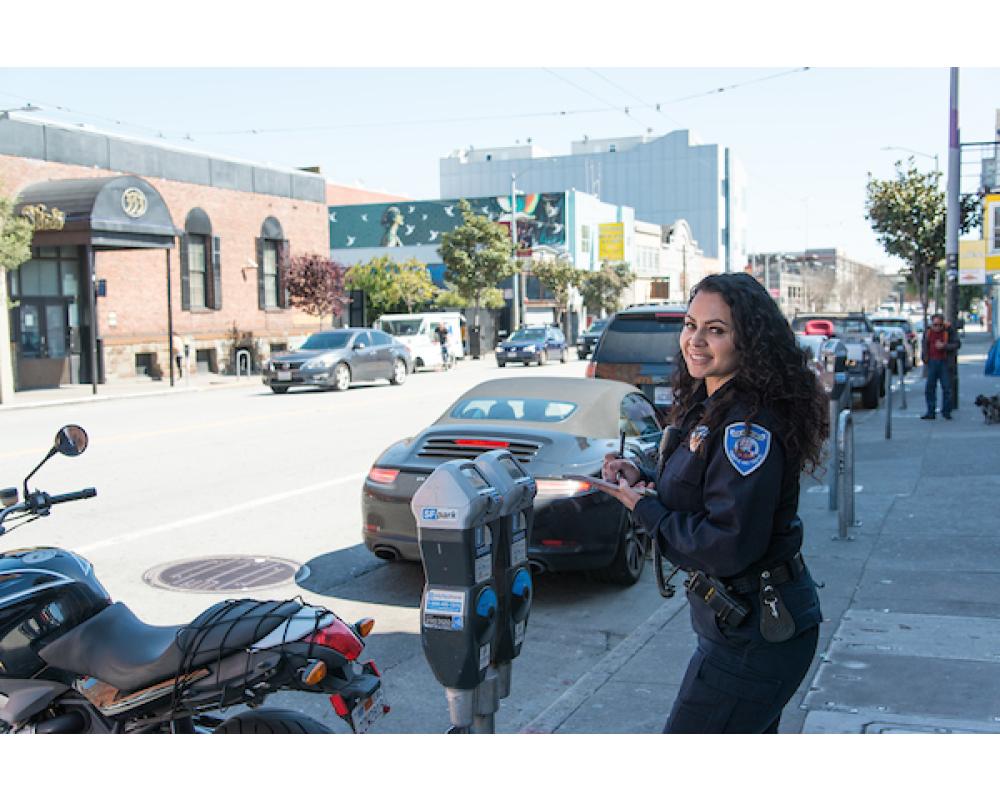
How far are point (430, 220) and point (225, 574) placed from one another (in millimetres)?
69224

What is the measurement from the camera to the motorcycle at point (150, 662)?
3.41 meters

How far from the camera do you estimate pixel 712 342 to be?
3.23 metres

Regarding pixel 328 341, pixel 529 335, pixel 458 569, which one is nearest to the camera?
pixel 458 569

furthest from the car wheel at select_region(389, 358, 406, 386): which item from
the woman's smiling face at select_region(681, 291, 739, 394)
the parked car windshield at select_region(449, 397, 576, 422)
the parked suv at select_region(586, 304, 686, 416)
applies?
the woman's smiling face at select_region(681, 291, 739, 394)

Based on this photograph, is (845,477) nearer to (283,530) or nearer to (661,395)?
(661,395)

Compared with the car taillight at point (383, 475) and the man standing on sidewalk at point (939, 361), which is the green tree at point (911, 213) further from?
the car taillight at point (383, 475)

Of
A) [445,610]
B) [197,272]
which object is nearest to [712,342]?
[445,610]

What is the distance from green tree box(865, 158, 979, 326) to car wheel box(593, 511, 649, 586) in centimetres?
2559

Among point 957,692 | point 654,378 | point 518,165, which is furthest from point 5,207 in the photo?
point 518,165

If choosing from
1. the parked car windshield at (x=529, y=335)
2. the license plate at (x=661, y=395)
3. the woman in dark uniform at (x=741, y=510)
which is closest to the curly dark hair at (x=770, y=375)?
the woman in dark uniform at (x=741, y=510)

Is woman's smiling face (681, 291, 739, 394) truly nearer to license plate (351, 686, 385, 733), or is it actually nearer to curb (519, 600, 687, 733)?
license plate (351, 686, 385, 733)

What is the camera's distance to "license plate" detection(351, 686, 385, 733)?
3371 millimetres

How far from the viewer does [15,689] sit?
3580mm

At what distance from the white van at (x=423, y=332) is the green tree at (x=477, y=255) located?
10.0 m
